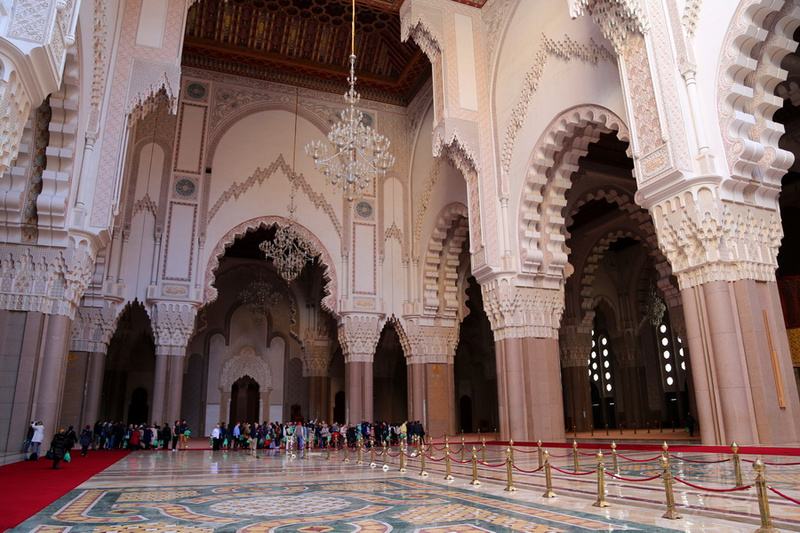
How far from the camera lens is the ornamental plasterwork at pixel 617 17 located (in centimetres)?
728

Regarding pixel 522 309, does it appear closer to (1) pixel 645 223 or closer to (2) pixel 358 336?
(1) pixel 645 223

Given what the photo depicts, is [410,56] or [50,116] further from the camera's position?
[410,56]

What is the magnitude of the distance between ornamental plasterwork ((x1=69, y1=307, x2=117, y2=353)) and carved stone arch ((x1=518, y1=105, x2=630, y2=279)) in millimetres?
8335

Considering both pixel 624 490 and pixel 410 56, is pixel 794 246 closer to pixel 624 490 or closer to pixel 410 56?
pixel 410 56

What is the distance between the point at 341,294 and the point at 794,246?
10.1 m

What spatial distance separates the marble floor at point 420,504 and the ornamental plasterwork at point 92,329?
6.39 metres

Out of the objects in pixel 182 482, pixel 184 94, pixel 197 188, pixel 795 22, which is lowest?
pixel 182 482

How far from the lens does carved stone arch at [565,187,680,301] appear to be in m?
12.0

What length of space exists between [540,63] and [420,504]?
8240 mm

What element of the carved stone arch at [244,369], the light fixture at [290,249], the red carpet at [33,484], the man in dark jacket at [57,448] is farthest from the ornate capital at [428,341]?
the man in dark jacket at [57,448]

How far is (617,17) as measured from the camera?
762 cm

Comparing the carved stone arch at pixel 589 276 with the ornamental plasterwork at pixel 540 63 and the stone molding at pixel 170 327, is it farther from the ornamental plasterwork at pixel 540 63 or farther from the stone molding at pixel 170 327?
the stone molding at pixel 170 327

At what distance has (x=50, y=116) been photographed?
748 cm

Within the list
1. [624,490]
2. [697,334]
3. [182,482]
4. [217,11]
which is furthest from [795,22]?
A: [217,11]
